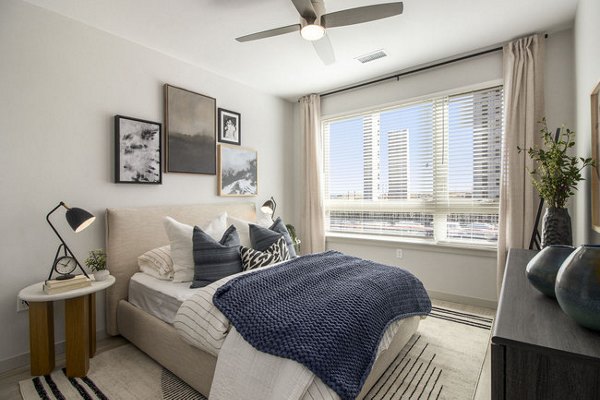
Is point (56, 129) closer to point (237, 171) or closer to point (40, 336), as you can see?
point (40, 336)

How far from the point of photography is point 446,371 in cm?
209

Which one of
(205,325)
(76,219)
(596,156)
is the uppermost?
(596,156)

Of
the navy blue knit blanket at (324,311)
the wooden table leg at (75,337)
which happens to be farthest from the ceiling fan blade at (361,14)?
the wooden table leg at (75,337)

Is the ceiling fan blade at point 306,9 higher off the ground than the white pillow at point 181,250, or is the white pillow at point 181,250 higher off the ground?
the ceiling fan blade at point 306,9

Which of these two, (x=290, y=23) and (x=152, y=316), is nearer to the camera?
(x=152, y=316)

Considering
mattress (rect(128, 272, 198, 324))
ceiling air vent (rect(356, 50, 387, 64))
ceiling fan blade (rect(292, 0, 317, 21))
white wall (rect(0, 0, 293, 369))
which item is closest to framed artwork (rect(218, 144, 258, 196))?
white wall (rect(0, 0, 293, 369))

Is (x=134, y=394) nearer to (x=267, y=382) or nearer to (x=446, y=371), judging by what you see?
(x=267, y=382)

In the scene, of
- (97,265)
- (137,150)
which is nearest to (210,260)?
(97,265)

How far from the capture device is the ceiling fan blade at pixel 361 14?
1.85m

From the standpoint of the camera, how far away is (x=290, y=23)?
256 cm

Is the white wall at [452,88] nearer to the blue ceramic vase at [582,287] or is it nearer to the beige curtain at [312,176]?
the beige curtain at [312,176]

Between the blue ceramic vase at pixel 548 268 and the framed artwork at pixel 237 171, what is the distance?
10.3 feet

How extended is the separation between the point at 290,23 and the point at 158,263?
2.37 m

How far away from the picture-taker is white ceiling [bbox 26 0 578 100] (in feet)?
7.59
